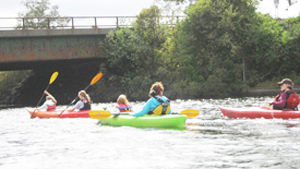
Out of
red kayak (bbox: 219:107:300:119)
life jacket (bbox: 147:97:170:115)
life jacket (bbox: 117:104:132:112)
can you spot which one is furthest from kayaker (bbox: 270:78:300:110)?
life jacket (bbox: 117:104:132:112)

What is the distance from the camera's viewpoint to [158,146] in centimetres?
893

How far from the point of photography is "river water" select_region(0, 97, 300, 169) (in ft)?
24.0

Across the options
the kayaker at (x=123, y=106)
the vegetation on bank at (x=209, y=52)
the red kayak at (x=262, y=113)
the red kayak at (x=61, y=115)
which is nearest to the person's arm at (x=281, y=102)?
the red kayak at (x=262, y=113)

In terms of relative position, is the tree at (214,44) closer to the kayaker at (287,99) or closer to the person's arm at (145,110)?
the kayaker at (287,99)

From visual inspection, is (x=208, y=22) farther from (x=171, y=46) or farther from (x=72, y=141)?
(x=72, y=141)

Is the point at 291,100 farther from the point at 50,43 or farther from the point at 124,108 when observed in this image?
the point at 50,43

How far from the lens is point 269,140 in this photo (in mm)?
9078

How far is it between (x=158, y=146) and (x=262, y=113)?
5.38 metres

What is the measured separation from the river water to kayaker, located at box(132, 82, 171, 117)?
0.68m

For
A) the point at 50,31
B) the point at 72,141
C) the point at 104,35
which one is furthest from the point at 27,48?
the point at 72,141

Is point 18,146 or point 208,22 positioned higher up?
point 208,22

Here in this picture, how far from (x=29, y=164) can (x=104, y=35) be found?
81.0 feet

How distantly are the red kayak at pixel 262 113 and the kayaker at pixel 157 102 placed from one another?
2631 mm

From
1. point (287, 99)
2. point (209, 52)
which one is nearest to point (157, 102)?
point (287, 99)
